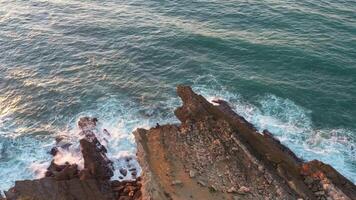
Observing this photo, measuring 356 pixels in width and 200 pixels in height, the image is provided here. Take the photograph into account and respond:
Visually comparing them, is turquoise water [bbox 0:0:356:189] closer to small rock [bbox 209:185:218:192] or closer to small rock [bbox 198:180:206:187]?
small rock [bbox 198:180:206:187]

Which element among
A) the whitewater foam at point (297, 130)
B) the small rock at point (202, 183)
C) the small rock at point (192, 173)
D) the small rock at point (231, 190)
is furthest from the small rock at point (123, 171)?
the whitewater foam at point (297, 130)

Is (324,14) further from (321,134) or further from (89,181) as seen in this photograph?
(89,181)

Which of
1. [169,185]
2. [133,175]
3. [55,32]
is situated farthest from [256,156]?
[55,32]

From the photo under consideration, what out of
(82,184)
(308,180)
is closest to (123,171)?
(82,184)

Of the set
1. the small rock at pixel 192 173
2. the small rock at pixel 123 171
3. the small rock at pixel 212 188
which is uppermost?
the small rock at pixel 192 173

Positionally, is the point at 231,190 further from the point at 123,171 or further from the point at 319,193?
the point at 123,171

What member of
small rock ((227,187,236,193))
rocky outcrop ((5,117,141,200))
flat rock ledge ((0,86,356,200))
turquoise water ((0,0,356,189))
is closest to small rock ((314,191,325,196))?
flat rock ledge ((0,86,356,200))

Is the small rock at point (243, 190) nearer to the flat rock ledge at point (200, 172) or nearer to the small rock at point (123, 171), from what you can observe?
the flat rock ledge at point (200, 172)

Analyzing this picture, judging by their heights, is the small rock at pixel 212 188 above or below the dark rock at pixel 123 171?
above
